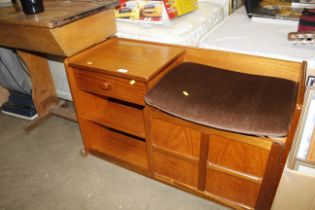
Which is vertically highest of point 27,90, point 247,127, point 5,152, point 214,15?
point 214,15

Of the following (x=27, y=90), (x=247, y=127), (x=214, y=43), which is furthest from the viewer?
(x=27, y=90)

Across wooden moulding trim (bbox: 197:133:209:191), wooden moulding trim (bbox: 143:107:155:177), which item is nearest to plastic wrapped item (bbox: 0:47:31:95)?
wooden moulding trim (bbox: 143:107:155:177)

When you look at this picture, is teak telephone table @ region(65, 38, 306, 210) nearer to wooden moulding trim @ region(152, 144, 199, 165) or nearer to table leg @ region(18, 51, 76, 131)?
wooden moulding trim @ region(152, 144, 199, 165)

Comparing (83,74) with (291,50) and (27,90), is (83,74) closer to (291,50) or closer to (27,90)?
(27,90)

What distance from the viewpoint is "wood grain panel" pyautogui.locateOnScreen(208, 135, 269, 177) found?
2.97 ft

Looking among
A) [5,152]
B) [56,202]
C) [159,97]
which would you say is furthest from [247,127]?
[5,152]

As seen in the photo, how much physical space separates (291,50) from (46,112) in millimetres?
1503

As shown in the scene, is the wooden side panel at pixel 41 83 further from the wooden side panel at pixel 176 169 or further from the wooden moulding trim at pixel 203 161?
the wooden moulding trim at pixel 203 161

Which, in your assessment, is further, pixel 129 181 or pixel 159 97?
pixel 129 181

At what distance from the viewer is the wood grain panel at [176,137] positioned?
101cm

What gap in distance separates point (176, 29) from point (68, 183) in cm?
94

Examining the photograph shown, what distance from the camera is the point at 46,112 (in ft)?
5.82

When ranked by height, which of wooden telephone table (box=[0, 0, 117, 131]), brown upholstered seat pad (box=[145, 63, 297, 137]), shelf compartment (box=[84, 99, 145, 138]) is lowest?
shelf compartment (box=[84, 99, 145, 138])

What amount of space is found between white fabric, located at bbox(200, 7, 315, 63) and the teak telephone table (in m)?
0.08
